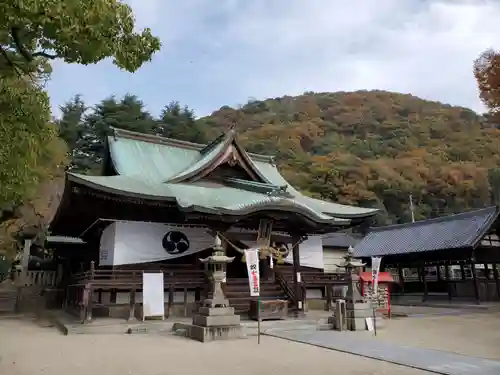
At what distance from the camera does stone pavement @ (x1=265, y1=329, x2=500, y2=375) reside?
6.47 meters

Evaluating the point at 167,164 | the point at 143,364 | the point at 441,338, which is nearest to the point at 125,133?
the point at 167,164

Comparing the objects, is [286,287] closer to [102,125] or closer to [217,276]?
[217,276]

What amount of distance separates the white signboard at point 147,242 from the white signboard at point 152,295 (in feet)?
7.14

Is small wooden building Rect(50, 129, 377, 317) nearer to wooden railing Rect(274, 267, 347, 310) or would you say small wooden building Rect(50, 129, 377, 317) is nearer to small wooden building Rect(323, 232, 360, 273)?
wooden railing Rect(274, 267, 347, 310)

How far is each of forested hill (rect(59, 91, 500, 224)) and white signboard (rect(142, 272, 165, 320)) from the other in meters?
27.4

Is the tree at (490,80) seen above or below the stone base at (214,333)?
above

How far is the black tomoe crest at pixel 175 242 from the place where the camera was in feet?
52.3

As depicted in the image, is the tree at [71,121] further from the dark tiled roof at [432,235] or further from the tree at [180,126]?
the dark tiled roof at [432,235]

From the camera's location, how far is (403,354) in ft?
25.5

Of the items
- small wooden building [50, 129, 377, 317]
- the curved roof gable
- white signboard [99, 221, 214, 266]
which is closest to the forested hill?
the curved roof gable

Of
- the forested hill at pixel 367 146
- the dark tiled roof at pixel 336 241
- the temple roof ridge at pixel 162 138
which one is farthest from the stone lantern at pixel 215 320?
the forested hill at pixel 367 146

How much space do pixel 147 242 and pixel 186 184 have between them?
10.2ft

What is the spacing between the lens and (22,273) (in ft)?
82.5

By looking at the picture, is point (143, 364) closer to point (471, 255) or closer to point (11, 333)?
point (11, 333)
